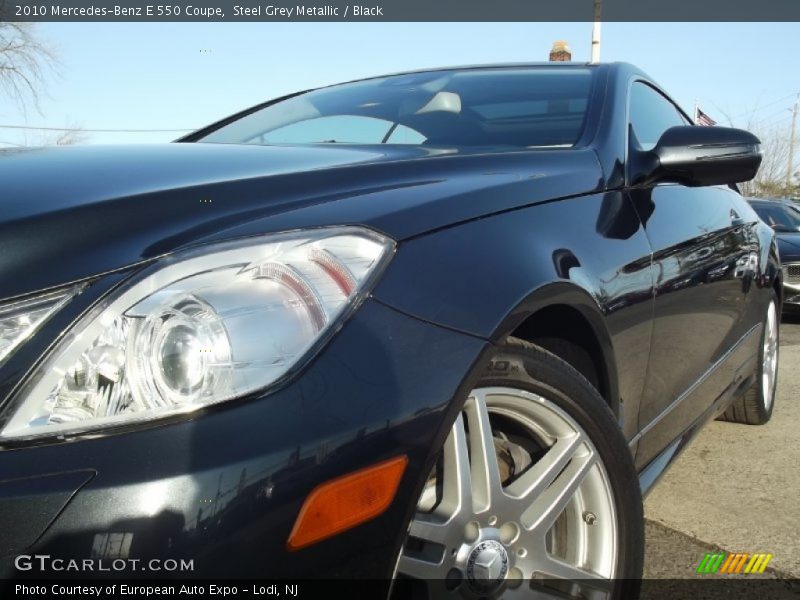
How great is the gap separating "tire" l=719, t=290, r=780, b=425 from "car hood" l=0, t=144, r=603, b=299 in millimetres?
2305

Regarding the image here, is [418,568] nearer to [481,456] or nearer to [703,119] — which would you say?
[481,456]

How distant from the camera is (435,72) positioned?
287cm

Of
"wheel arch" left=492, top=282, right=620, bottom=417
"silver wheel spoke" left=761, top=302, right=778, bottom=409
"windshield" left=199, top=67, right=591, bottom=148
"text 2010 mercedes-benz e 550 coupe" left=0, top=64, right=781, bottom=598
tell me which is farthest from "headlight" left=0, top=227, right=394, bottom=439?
"silver wheel spoke" left=761, top=302, right=778, bottom=409

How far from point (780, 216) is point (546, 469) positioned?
9.22 m

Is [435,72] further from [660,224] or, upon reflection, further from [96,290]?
[96,290]

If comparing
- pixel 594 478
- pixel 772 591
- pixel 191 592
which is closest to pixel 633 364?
pixel 594 478

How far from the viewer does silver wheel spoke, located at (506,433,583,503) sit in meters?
1.50

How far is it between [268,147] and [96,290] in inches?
37.8

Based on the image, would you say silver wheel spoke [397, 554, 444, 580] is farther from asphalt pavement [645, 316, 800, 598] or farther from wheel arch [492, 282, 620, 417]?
asphalt pavement [645, 316, 800, 598]

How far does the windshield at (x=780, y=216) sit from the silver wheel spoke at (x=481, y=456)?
8796 millimetres

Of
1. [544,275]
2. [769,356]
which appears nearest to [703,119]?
[769,356]

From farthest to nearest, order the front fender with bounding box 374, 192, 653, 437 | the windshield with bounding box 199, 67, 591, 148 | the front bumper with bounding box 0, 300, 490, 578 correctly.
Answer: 1. the windshield with bounding box 199, 67, 591, 148
2. the front fender with bounding box 374, 192, 653, 437
3. the front bumper with bounding box 0, 300, 490, 578

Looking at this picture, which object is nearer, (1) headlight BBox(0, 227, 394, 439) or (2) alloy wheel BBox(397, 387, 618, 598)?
(1) headlight BBox(0, 227, 394, 439)

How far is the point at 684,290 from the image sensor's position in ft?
7.63
